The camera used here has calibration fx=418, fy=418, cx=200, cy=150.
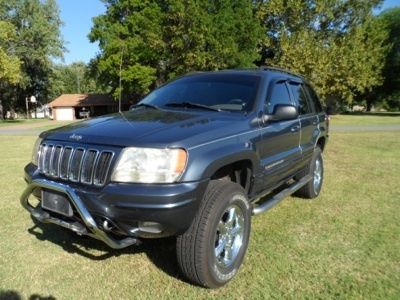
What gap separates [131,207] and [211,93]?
205cm

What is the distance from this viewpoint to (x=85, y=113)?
59.5 m

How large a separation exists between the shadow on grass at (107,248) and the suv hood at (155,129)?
1314 millimetres

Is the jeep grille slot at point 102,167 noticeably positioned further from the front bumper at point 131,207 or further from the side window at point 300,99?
the side window at point 300,99

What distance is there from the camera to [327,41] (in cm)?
3650

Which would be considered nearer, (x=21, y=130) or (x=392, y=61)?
(x=21, y=130)

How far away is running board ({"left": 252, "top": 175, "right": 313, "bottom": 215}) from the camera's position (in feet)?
14.7

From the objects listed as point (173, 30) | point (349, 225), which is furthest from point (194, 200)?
point (173, 30)

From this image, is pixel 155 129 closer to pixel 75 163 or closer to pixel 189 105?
pixel 75 163

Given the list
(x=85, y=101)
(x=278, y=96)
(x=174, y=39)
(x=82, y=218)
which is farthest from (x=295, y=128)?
(x=85, y=101)

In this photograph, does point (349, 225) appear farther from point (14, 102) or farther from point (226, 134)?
point (14, 102)

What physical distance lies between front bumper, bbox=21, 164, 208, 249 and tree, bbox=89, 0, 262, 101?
31113 millimetres

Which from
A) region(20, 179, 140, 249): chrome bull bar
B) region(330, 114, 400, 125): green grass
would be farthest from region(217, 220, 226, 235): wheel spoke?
region(330, 114, 400, 125): green grass

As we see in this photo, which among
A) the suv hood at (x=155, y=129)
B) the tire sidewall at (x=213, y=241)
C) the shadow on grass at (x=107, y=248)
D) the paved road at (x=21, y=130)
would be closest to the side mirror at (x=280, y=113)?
the suv hood at (x=155, y=129)

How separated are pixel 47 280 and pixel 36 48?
50985 mm
